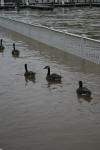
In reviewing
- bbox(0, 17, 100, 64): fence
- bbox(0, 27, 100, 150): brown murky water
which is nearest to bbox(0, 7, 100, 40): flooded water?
bbox(0, 17, 100, 64): fence

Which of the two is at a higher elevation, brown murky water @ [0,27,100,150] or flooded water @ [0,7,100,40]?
flooded water @ [0,7,100,40]

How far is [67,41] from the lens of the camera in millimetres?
17016

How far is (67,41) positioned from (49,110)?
838 centimetres

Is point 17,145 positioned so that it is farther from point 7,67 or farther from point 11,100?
point 7,67

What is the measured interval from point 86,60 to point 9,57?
12.9 ft

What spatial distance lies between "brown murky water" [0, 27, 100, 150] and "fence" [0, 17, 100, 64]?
559mm

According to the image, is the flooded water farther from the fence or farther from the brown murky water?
the brown murky water

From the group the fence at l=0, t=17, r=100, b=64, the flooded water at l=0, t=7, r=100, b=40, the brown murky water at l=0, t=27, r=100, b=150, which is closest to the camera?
the brown murky water at l=0, t=27, r=100, b=150

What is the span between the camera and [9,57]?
16.5 m

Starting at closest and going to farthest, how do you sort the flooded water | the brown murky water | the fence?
the brown murky water → the fence → the flooded water

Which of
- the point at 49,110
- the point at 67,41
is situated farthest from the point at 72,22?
the point at 49,110

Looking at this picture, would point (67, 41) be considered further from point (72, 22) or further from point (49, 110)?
point (72, 22)

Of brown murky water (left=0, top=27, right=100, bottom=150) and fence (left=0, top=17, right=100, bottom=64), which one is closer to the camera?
brown murky water (left=0, top=27, right=100, bottom=150)

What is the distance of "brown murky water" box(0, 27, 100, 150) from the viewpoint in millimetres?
7516
